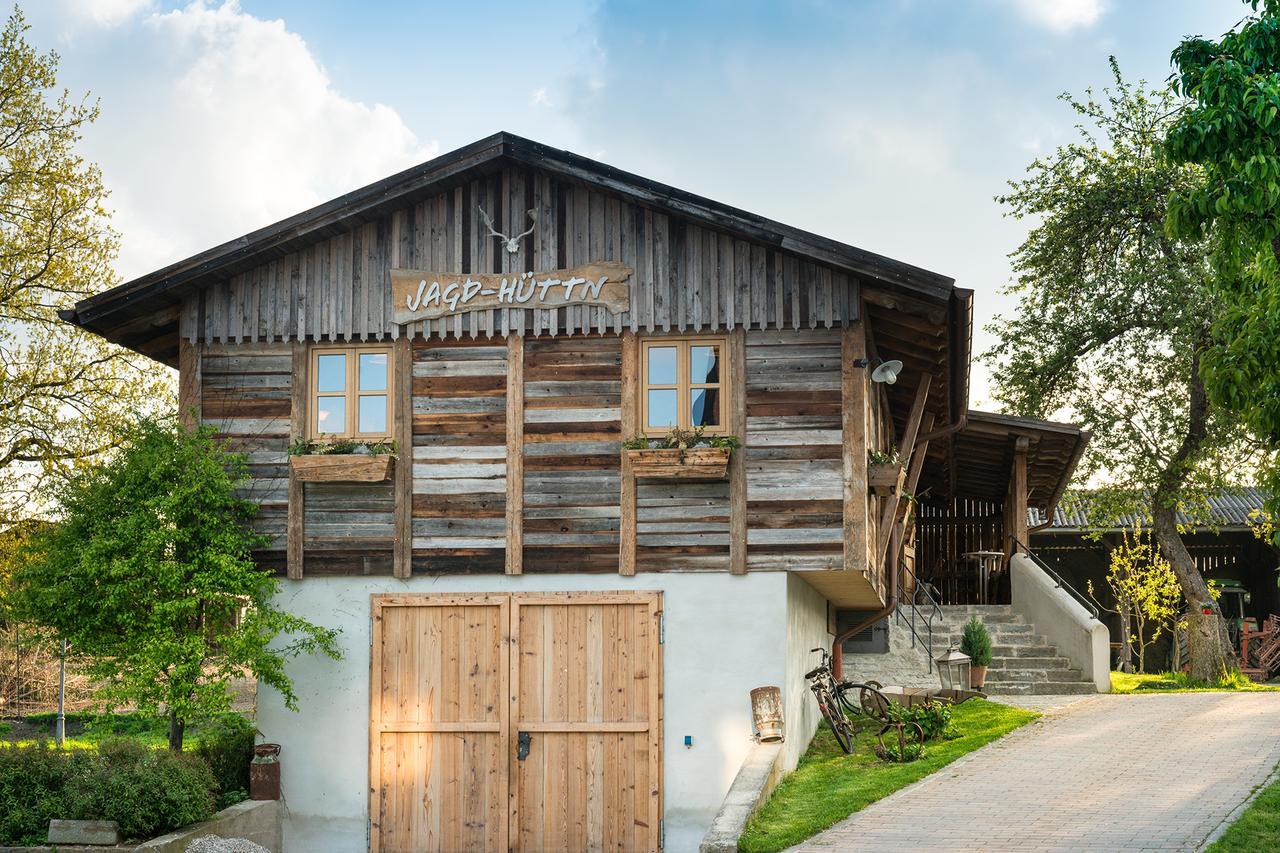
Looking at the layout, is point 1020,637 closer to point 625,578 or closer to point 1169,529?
point 1169,529

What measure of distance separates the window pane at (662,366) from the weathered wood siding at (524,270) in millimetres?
241

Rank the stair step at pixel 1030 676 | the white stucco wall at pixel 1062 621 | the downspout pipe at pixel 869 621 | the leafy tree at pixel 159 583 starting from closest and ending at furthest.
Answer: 1. the leafy tree at pixel 159 583
2. the downspout pipe at pixel 869 621
3. the white stucco wall at pixel 1062 621
4. the stair step at pixel 1030 676

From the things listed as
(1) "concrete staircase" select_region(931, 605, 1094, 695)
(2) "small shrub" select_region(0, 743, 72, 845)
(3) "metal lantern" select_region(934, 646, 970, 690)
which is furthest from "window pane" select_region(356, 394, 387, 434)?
(1) "concrete staircase" select_region(931, 605, 1094, 695)

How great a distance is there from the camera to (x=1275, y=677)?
28.3 metres

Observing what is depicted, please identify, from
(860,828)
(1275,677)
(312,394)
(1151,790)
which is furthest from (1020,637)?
(312,394)

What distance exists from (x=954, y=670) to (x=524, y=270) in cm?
906

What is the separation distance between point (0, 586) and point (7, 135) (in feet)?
25.7

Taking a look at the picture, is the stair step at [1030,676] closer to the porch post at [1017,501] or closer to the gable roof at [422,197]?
the porch post at [1017,501]

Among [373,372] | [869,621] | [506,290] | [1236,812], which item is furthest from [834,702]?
[373,372]

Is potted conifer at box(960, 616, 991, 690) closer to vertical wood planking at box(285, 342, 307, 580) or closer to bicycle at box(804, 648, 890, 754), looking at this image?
bicycle at box(804, 648, 890, 754)

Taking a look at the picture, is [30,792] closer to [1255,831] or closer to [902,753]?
[902,753]

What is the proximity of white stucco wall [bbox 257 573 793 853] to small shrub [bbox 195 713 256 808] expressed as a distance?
384 millimetres

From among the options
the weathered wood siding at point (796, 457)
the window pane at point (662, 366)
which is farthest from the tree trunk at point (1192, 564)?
the window pane at point (662, 366)

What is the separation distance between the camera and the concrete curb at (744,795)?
11125 millimetres
